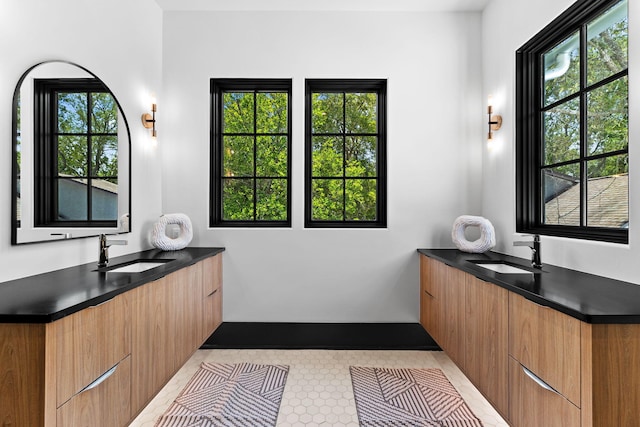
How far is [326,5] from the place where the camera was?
9.70ft

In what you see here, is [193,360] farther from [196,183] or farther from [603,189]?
[603,189]

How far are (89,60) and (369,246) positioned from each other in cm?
229

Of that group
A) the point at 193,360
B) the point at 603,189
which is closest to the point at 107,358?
the point at 193,360

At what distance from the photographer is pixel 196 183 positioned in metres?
3.07

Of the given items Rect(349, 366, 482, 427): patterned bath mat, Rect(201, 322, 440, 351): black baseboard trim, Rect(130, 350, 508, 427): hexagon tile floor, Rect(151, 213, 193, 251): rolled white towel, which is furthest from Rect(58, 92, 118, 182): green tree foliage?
Rect(349, 366, 482, 427): patterned bath mat

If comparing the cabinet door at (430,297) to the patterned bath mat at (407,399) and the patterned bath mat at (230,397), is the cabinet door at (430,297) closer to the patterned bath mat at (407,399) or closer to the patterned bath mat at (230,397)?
the patterned bath mat at (407,399)

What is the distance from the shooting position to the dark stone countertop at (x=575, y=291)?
1152mm

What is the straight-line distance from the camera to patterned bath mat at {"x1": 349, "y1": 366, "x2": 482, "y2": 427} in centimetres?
209

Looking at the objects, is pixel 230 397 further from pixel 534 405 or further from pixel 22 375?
pixel 534 405

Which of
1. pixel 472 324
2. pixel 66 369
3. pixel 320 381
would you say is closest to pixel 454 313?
pixel 472 324

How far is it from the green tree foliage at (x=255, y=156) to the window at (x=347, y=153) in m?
0.26

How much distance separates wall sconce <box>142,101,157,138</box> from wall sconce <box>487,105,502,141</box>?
2605mm

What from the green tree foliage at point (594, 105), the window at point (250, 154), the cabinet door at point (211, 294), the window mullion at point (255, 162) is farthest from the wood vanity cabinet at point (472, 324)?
the cabinet door at point (211, 294)

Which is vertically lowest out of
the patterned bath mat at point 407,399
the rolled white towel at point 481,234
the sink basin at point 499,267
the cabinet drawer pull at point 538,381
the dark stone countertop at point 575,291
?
the patterned bath mat at point 407,399
